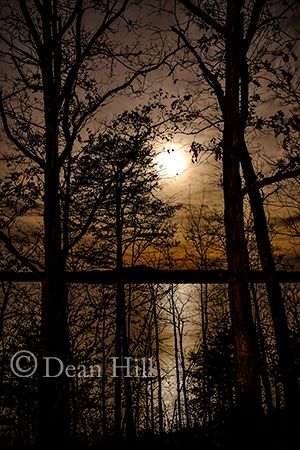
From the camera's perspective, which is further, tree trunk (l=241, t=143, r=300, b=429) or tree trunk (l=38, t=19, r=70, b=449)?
tree trunk (l=241, t=143, r=300, b=429)

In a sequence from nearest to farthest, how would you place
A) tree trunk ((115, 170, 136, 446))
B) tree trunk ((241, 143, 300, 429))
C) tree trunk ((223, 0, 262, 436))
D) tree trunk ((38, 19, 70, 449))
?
tree trunk ((38, 19, 70, 449))
tree trunk ((223, 0, 262, 436))
tree trunk ((241, 143, 300, 429))
tree trunk ((115, 170, 136, 446))

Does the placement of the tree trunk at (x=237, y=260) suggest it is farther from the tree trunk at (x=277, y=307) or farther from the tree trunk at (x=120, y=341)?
the tree trunk at (x=120, y=341)

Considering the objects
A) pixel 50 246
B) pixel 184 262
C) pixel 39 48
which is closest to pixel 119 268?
pixel 184 262

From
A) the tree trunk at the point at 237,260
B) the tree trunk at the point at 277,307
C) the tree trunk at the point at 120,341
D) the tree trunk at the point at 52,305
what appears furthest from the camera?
the tree trunk at the point at 120,341

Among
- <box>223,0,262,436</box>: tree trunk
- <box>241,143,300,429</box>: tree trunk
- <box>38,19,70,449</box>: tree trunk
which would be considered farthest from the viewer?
<box>241,143,300,429</box>: tree trunk

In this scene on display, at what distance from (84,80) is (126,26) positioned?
154cm

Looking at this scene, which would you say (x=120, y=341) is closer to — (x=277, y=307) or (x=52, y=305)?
(x=277, y=307)

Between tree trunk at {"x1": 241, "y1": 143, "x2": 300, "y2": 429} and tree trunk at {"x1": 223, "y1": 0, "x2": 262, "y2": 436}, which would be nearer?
tree trunk at {"x1": 223, "y1": 0, "x2": 262, "y2": 436}

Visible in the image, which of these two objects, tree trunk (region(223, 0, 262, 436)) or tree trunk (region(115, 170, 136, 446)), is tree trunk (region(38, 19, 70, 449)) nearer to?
tree trunk (region(223, 0, 262, 436))

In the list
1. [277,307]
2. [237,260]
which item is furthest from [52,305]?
[277,307]

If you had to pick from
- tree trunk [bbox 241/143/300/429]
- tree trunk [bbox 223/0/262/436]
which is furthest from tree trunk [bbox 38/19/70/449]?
tree trunk [bbox 241/143/300/429]

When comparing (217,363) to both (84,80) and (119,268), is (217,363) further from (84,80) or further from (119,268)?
(84,80)

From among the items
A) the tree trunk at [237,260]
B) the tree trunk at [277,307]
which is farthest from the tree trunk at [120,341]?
the tree trunk at [237,260]

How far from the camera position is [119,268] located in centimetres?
1164
